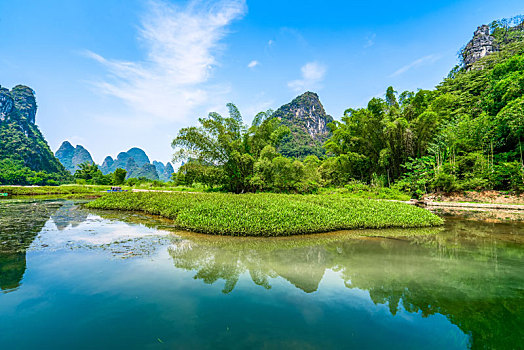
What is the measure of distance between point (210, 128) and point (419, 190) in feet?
43.3

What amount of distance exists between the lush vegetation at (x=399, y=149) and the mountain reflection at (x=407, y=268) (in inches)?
291

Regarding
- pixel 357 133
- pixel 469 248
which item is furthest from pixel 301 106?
pixel 469 248

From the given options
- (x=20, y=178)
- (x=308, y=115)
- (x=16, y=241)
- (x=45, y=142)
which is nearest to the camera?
(x=16, y=241)

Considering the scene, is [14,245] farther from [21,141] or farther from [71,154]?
[71,154]

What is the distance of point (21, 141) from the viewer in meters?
49.9

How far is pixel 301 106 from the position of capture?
110 metres

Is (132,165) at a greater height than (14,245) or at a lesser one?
greater

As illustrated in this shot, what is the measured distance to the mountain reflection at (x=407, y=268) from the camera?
8.57ft

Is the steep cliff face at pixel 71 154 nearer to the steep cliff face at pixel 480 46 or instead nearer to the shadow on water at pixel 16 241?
the shadow on water at pixel 16 241

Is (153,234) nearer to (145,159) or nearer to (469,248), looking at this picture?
(469,248)

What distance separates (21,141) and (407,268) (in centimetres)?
7297

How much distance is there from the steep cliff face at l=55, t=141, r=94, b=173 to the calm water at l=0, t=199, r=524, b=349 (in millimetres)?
151914

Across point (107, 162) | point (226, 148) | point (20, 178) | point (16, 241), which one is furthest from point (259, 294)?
point (107, 162)

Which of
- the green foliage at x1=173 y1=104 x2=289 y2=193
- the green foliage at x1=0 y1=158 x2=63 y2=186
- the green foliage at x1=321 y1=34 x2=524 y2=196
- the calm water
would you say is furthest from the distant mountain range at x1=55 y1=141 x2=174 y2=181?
the calm water
